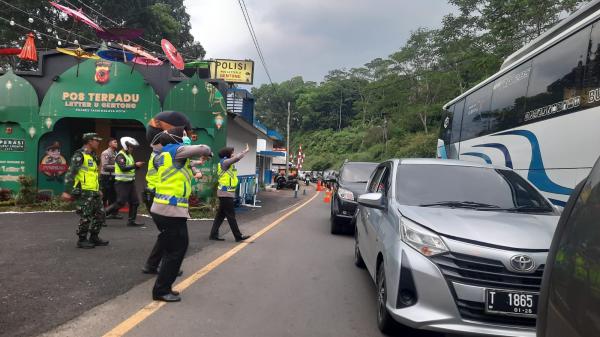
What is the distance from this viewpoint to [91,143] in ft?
24.5

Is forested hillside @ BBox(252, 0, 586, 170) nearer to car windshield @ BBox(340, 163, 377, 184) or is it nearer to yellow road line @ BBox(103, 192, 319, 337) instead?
car windshield @ BBox(340, 163, 377, 184)

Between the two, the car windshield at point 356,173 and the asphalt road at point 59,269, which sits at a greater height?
the car windshield at point 356,173

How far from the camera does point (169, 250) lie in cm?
477

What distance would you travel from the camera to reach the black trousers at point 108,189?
33.8ft

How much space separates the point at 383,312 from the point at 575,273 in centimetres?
268

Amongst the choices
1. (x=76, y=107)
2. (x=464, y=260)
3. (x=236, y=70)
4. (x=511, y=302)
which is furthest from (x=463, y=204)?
(x=236, y=70)

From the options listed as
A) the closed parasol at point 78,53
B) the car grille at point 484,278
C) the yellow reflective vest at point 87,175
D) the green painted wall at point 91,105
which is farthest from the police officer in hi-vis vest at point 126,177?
the car grille at point 484,278

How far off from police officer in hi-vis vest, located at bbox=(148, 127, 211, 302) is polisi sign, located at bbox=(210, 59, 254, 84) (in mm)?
25302

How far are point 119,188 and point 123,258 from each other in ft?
11.2

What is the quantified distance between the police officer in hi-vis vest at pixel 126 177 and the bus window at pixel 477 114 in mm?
7098

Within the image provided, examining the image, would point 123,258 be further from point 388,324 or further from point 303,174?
point 303,174

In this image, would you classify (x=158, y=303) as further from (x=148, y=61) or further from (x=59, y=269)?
(x=148, y=61)

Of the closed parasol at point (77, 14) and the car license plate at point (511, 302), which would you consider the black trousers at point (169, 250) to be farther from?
the closed parasol at point (77, 14)

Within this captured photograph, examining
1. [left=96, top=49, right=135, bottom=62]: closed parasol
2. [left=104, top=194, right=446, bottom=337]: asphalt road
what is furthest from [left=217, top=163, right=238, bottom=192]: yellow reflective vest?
A: [left=96, top=49, right=135, bottom=62]: closed parasol
